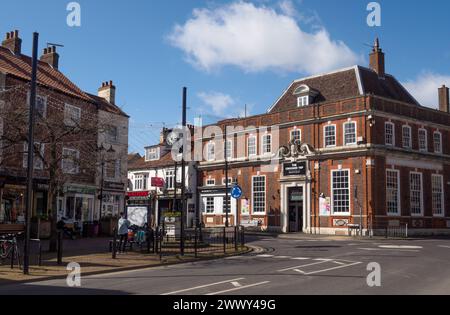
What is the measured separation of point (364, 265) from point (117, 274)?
814 cm

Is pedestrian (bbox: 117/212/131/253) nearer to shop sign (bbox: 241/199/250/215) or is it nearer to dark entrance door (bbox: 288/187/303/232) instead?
dark entrance door (bbox: 288/187/303/232)

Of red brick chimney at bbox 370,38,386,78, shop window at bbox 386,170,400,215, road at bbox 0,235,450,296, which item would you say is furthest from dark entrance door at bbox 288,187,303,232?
road at bbox 0,235,450,296

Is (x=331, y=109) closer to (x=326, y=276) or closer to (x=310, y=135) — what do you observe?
(x=310, y=135)

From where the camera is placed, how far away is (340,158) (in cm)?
3925

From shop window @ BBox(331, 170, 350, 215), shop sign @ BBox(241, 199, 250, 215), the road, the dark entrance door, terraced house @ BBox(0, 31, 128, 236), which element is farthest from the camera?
shop sign @ BBox(241, 199, 250, 215)

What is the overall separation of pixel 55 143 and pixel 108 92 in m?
24.3

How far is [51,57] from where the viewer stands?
39.7 metres

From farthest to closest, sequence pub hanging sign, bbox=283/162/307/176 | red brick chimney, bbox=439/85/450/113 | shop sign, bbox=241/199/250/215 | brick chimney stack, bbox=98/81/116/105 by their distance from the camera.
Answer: red brick chimney, bbox=439/85/450/113, shop sign, bbox=241/199/250/215, brick chimney stack, bbox=98/81/116/105, pub hanging sign, bbox=283/162/307/176

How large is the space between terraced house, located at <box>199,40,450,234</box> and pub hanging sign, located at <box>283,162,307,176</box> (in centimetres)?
9

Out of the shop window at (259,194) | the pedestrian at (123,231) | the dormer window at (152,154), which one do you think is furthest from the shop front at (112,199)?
the pedestrian at (123,231)

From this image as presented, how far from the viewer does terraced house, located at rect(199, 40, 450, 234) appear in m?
37.9
